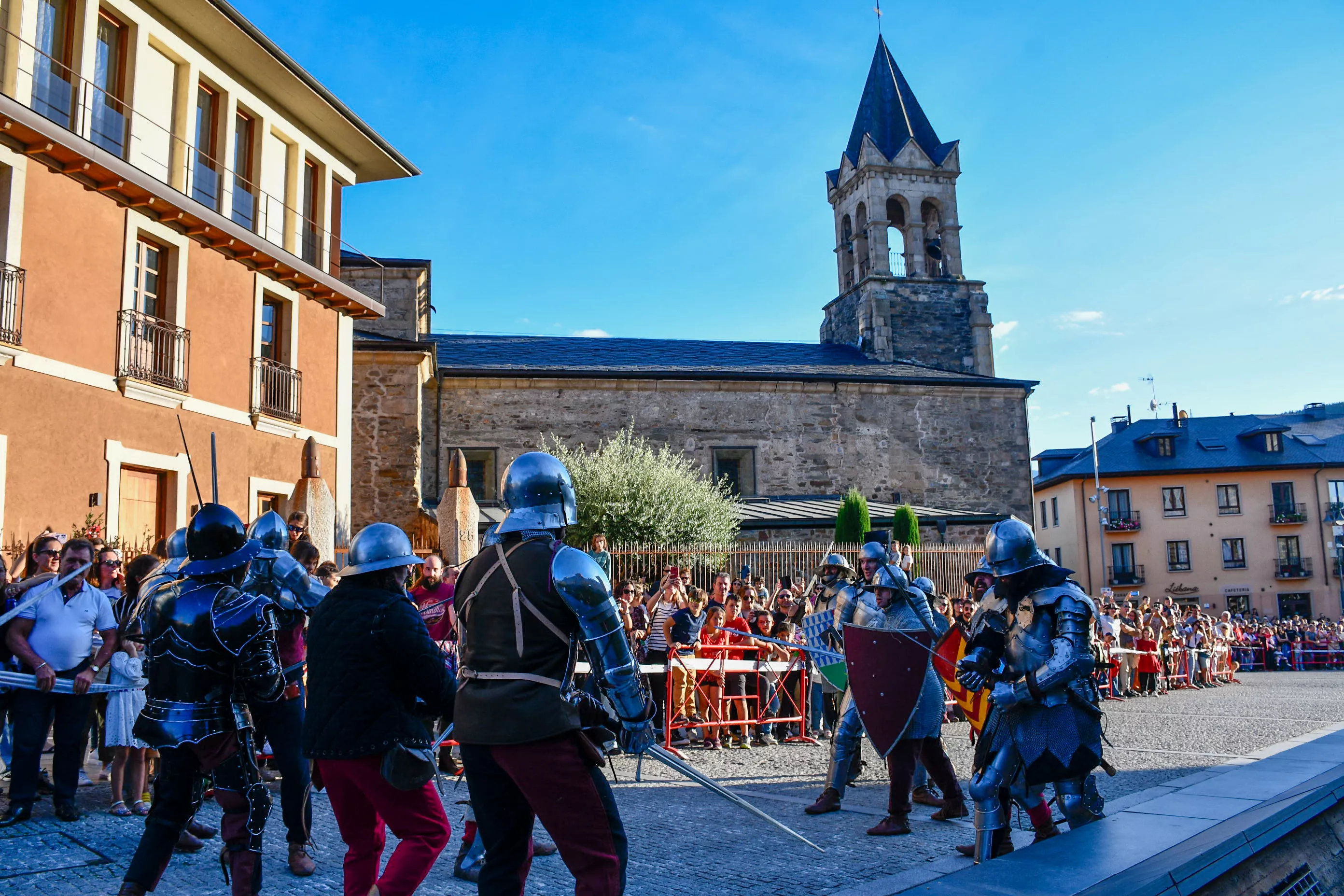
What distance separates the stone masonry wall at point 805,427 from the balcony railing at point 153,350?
47.0ft

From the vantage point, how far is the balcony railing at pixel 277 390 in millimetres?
15523

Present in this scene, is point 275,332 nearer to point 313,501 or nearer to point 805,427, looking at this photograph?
point 313,501

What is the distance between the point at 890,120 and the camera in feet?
129

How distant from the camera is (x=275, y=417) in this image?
1584 centimetres

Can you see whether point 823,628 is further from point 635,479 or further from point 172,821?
point 635,479

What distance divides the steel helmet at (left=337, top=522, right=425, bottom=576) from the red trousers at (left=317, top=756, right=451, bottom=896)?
71cm

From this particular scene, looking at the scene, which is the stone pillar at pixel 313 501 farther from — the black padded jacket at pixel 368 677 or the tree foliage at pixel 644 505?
the tree foliage at pixel 644 505

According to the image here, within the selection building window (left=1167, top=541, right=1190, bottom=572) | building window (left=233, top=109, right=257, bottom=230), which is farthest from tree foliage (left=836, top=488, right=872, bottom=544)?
building window (left=1167, top=541, right=1190, bottom=572)

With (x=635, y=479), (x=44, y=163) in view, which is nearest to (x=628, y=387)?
(x=635, y=479)

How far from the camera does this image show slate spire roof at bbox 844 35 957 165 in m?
38.5

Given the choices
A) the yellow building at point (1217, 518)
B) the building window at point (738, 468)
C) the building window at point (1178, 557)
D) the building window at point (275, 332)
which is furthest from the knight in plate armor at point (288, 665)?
the building window at point (1178, 557)

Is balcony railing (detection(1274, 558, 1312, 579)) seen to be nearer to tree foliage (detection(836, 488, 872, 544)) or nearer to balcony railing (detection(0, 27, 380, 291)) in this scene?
tree foliage (detection(836, 488, 872, 544))

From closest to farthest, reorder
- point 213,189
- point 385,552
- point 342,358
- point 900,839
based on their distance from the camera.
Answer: point 385,552
point 900,839
point 213,189
point 342,358

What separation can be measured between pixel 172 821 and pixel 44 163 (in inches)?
432
